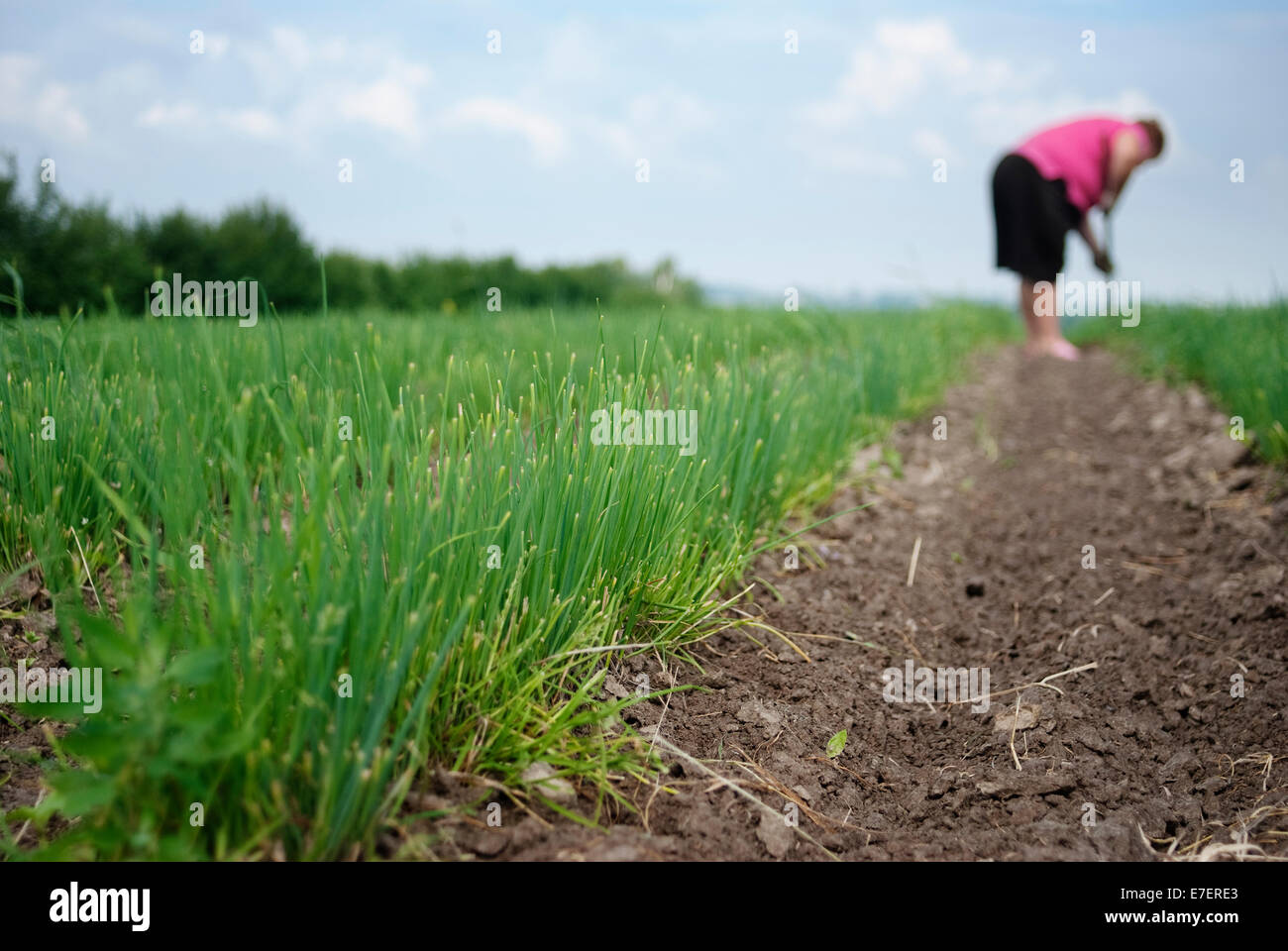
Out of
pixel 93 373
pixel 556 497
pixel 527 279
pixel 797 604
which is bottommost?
pixel 797 604

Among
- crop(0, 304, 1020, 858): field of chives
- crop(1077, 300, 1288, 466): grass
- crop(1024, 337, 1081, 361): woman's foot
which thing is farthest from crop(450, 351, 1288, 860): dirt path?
crop(1024, 337, 1081, 361): woman's foot

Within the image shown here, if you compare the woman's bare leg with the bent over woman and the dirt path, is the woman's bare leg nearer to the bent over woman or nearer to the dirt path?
the bent over woman

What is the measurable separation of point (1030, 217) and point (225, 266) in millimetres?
9500

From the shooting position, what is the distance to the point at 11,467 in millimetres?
1932

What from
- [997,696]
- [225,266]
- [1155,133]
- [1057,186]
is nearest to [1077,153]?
[1057,186]

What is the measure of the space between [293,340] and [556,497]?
1.71 meters

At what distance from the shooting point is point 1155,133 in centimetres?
717

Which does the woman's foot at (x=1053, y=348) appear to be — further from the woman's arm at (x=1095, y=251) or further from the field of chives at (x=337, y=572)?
the field of chives at (x=337, y=572)

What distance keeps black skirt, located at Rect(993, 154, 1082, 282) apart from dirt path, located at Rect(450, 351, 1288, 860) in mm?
4173

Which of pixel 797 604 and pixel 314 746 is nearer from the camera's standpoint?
pixel 314 746

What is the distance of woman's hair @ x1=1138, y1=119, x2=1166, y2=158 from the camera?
7125 millimetres
